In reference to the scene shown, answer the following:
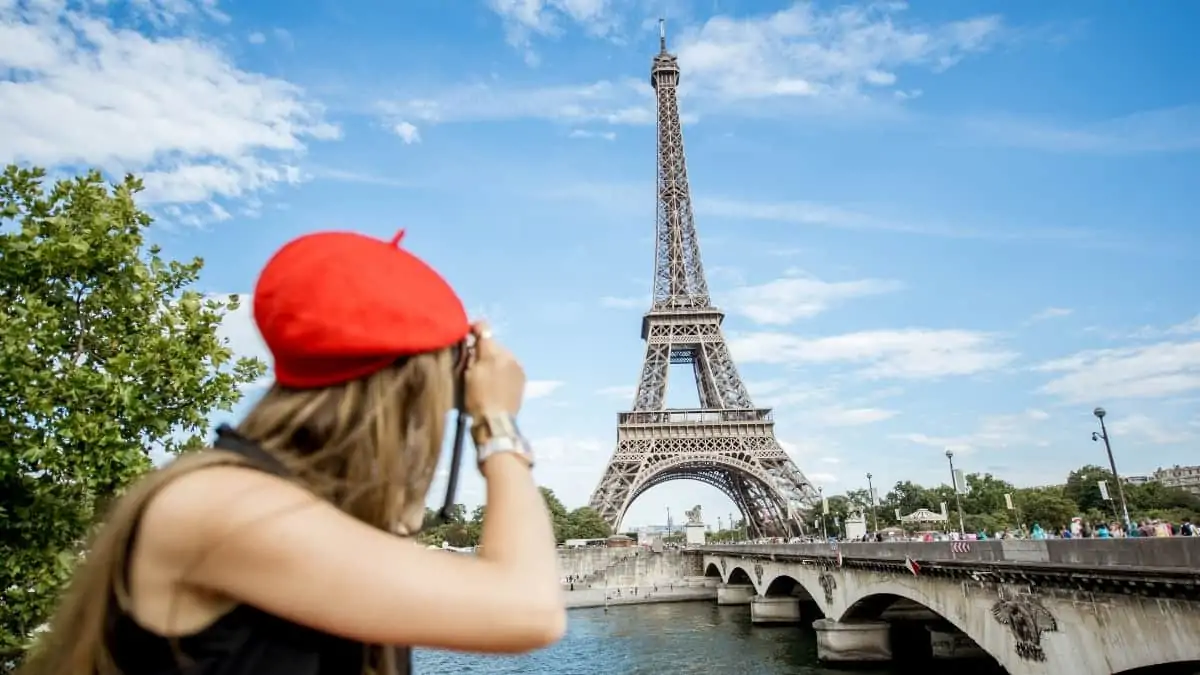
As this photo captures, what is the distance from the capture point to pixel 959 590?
1662 cm

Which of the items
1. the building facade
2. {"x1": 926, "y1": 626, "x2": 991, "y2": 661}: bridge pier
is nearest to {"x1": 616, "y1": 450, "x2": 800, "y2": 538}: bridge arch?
{"x1": 926, "y1": 626, "x2": 991, "y2": 661}: bridge pier

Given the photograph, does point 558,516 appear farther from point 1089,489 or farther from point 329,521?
point 329,521

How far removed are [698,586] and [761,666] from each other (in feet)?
102

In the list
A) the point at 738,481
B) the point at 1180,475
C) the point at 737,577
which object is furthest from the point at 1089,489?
the point at 1180,475

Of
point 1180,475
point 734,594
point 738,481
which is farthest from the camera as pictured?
point 1180,475

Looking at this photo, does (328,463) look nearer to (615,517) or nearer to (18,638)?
(18,638)

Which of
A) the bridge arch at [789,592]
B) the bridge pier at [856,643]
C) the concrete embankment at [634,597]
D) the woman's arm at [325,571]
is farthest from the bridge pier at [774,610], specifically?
the woman's arm at [325,571]

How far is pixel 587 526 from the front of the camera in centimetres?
6350

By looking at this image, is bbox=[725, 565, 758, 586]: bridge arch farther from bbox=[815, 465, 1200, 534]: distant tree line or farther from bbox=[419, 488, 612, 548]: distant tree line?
bbox=[815, 465, 1200, 534]: distant tree line

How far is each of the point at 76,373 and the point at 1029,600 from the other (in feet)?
50.2

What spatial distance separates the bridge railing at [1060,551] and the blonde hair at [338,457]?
11.4 m

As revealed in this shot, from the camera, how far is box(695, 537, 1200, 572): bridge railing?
9.98m

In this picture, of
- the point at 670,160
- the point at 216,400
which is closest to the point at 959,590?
the point at 216,400

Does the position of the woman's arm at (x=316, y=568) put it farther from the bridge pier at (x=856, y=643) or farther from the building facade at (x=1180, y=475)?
the building facade at (x=1180, y=475)
